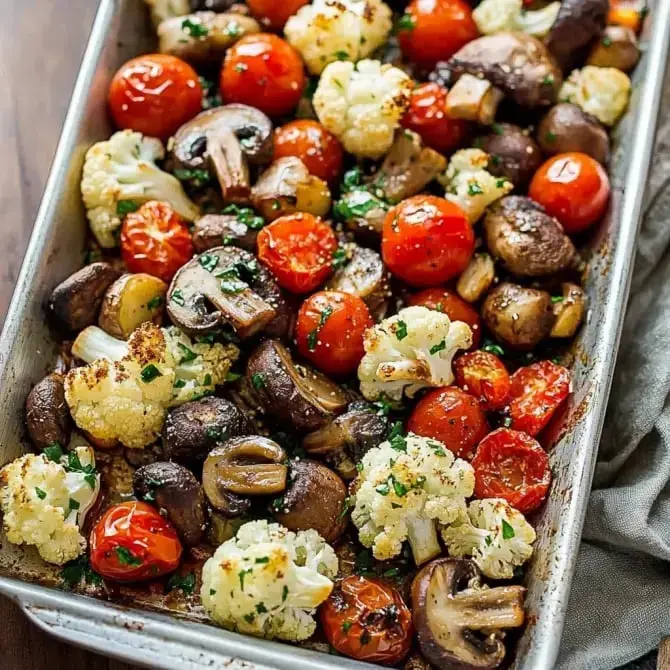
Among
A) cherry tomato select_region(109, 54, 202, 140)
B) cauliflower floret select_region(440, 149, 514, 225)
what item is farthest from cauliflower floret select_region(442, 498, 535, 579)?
cherry tomato select_region(109, 54, 202, 140)

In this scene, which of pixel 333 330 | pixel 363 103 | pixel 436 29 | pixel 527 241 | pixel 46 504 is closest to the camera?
pixel 46 504

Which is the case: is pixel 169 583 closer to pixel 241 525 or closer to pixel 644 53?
pixel 241 525

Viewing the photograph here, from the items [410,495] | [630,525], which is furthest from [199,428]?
[630,525]

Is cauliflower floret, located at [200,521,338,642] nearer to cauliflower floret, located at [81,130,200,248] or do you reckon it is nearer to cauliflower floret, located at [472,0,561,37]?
cauliflower floret, located at [81,130,200,248]

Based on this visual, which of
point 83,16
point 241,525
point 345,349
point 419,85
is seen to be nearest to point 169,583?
point 241,525

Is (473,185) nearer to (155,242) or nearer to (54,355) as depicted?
(155,242)

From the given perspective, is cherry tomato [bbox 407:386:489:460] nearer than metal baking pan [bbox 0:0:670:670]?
No
